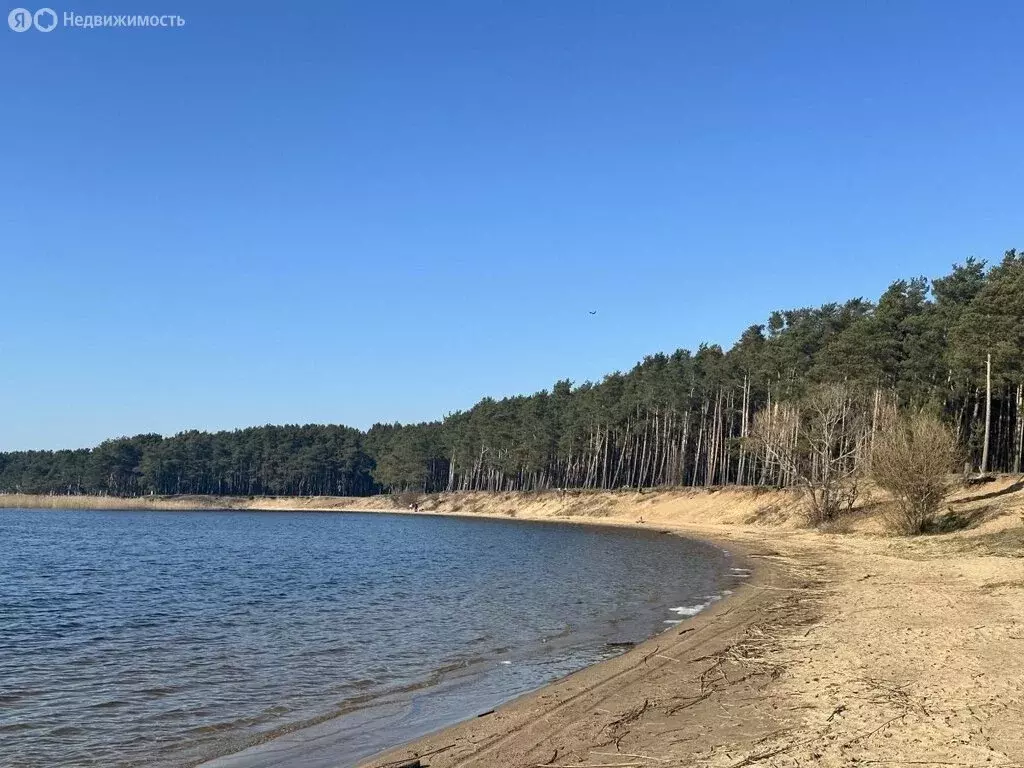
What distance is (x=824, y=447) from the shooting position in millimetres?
53000

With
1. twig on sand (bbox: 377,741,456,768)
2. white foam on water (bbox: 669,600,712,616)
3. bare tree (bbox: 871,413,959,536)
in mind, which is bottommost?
white foam on water (bbox: 669,600,712,616)

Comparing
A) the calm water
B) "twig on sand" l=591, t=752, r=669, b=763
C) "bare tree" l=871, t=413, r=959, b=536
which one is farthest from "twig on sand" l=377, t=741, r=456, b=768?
"bare tree" l=871, t=413, r=959, b=536

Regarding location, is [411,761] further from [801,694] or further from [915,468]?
[915,468]

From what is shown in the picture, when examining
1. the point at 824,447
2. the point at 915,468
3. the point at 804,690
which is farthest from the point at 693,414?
the point at 804,690

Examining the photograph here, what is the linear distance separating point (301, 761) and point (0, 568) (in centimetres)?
3771

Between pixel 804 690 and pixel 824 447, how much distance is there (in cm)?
4490

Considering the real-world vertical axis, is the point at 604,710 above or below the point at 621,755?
below

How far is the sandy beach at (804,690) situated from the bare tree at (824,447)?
80.4 feet

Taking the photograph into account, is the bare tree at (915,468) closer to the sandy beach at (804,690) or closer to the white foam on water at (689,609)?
the sandy beach at (804,690)

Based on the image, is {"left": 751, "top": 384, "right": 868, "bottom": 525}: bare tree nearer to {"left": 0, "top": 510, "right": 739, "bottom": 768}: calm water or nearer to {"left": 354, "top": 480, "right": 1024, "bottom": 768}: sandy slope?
{"left": 0, "top": 510, "right": 739, "bottom": 768}: calm water

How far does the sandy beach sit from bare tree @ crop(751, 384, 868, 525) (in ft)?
80.4

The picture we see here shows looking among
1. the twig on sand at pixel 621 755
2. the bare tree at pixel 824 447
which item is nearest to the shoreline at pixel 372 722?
the twig on sand at pixel 621 755

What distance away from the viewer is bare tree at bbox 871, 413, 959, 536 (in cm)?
3947

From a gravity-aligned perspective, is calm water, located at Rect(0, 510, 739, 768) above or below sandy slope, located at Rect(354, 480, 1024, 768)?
below
